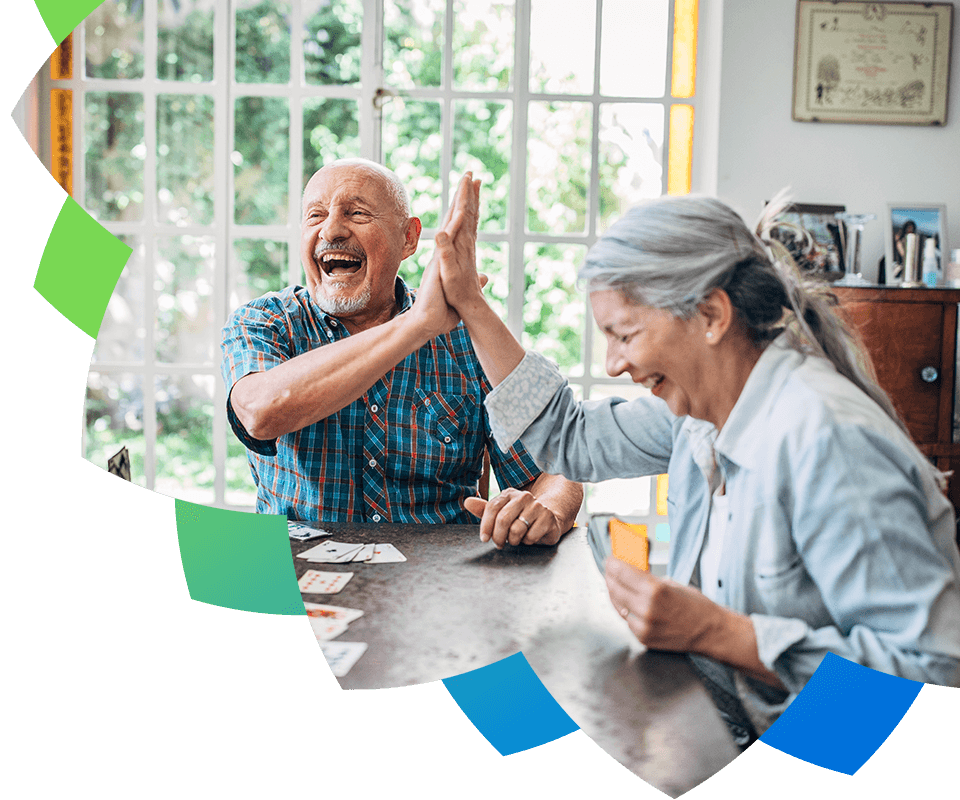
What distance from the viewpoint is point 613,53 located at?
0.75 meters

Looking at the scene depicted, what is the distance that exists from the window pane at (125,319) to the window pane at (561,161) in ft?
2.15

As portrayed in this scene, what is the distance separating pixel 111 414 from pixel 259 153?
55 cm

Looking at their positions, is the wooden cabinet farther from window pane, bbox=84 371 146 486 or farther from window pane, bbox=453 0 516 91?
window pane, bbox=84 371 146 486

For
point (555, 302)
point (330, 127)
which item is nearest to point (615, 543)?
point (555, 302)

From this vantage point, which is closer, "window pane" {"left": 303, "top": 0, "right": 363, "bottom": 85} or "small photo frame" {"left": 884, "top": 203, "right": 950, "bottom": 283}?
"small photo frame" {"left": 884, "top": 203, "right": 950, "bottom": 283}

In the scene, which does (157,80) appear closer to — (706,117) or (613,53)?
(613,53)

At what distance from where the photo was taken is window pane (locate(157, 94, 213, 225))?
0.97m

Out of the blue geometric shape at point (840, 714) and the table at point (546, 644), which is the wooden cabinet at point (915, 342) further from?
the table at point (546, 644)

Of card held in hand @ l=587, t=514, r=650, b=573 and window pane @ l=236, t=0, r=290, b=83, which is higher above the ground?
window pane @ l=236, t=0, r=290, b=83

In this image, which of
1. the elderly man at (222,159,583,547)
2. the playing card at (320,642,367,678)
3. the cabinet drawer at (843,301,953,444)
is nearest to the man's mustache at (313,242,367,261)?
the elderly man at (222,159,583,547)

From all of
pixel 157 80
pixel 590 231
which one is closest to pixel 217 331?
pixel 157 80

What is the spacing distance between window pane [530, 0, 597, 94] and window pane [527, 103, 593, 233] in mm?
24

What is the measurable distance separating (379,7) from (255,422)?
0.64m

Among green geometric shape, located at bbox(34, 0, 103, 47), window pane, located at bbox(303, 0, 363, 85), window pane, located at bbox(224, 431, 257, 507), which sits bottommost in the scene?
window pane, located at bbox(224, 431, 257, 507)
